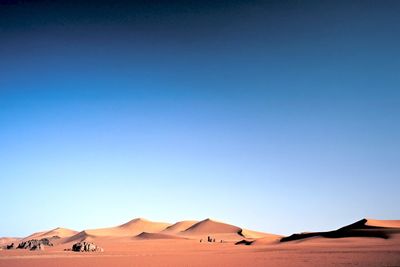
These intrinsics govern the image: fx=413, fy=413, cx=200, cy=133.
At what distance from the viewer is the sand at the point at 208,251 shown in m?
25.5

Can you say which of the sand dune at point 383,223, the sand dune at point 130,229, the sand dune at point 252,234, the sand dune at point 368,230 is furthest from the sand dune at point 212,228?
the sand dune at point 383,223

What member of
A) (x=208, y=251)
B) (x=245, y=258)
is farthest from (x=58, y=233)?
(x=245, y=258)

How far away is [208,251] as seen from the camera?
130 ft

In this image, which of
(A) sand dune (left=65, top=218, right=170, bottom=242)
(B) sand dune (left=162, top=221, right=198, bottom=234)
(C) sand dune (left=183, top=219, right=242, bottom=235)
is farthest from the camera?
(B) sand dune (left=162, top=221, right=198, bottom=234)

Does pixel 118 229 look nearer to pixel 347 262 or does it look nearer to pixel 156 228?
pixel 156 228

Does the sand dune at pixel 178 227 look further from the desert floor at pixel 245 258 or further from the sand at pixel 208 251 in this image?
the desert floor at pixel 245 258

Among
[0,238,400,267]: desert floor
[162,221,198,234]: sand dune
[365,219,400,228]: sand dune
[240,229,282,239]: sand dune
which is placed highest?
[162,221,198,234]: sand dune

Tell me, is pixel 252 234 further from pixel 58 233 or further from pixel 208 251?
pixel 58 233

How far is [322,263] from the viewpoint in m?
23.2

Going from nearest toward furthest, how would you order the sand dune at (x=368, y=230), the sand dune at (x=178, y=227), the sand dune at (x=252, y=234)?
the sand dune at (x=368, y=230)
the sand dune at (x=252, y=234)
the sand dune at (x=178, y=227)

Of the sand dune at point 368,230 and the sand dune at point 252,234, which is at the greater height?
the sand dune at point 252,234

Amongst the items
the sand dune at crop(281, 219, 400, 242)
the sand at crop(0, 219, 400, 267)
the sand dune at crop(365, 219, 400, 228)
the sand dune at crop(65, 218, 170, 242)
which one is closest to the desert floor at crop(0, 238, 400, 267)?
the sand at crop(0, 219, 400, 267)

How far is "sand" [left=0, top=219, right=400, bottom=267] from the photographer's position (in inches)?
1004

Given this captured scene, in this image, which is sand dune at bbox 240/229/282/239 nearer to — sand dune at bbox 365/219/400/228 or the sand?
the sand
